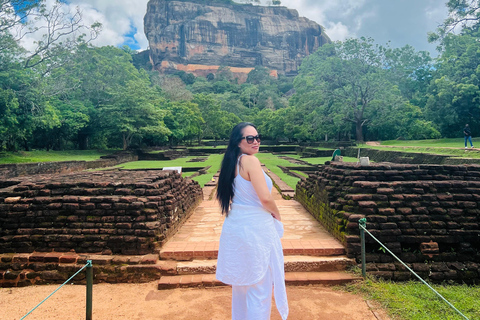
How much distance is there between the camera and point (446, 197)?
3906mm

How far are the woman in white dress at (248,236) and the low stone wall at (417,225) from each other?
6.62ft

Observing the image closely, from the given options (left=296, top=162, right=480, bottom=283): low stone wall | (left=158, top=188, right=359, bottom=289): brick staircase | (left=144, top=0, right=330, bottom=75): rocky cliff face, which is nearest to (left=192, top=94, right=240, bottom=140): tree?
(left=158, top=188, right=359, bottom=289): brick staircase

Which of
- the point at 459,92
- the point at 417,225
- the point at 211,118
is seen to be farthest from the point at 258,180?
the point at 211,118

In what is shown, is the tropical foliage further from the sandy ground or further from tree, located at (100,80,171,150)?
the sandy ground

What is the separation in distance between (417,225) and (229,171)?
285cm

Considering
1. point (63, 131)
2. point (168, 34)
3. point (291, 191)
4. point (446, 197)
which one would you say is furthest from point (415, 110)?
point (168, 34)

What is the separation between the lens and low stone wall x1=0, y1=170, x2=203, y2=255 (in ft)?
12.7

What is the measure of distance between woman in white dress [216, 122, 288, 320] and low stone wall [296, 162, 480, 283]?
2.02 m

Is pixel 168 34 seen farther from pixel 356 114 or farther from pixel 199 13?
pixel 356 114

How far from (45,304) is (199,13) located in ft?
328

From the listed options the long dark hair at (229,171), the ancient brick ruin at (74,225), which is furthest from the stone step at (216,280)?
the long dark hair at (229,171)

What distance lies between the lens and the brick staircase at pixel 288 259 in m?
3.41

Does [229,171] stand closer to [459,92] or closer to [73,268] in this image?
[73,268]

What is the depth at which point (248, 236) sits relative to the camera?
2.06m
